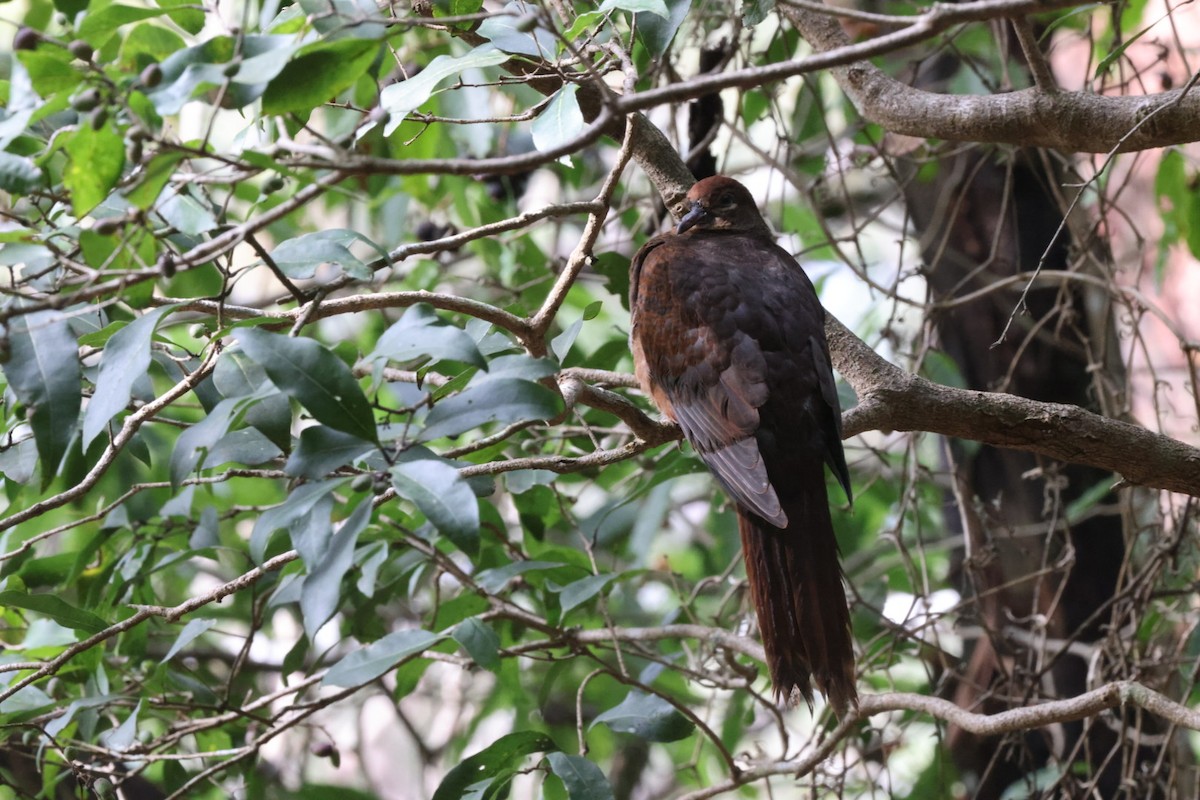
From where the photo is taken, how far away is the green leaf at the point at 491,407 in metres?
1.79

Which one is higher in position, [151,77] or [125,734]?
[151,77]

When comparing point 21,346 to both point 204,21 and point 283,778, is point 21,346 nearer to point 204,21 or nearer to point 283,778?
point 204,21

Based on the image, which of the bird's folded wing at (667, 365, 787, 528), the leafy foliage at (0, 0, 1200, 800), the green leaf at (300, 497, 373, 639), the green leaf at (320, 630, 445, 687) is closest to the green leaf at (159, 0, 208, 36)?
the leafy foliage at (0, 0, 1200, 800)

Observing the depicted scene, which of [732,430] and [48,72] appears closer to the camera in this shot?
[48,72]

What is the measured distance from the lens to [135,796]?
425 centimetres

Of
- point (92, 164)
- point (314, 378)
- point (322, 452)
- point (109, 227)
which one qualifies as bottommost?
point (322, 452)

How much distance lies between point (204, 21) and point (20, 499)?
128 centimetres

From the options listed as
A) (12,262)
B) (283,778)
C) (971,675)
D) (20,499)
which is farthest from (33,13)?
(971,675)

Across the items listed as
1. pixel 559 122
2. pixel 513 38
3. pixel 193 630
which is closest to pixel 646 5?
pixel 559 122

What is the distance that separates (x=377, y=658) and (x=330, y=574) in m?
0.52

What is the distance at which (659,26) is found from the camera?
7.85 ft

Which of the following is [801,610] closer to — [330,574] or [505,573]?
[505,573]

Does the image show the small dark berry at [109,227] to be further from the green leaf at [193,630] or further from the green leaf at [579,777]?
the green leaf at [579,777]

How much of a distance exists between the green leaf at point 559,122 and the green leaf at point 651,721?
4.44ft
